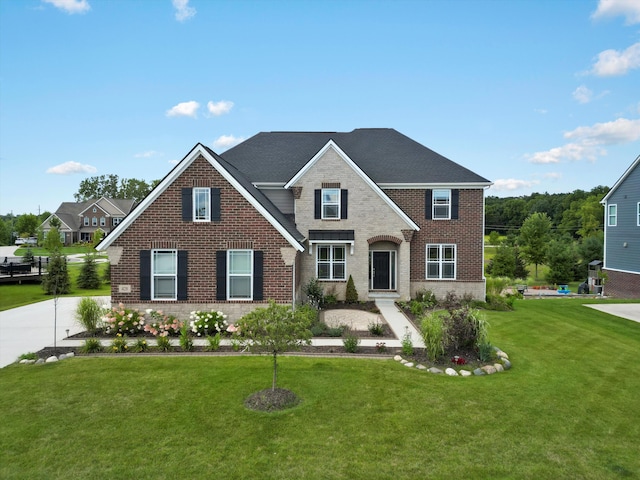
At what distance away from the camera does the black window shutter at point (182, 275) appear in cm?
1330

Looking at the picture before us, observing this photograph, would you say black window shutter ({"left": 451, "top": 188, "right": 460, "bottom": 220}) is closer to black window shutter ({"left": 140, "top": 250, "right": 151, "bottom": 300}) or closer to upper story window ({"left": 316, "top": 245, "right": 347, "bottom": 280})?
upper story window ({"left": 316, "top": 245, "right": 347, "bottom": 280})

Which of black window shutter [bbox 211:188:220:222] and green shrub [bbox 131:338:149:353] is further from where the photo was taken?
black window shutter [bbox 211:188:220:222]

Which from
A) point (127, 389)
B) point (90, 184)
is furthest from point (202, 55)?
point (90, 184)

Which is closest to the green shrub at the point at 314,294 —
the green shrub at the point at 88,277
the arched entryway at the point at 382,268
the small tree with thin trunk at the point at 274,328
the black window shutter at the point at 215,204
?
the arched entryway at the point at 382,268

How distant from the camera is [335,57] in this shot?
2302cm

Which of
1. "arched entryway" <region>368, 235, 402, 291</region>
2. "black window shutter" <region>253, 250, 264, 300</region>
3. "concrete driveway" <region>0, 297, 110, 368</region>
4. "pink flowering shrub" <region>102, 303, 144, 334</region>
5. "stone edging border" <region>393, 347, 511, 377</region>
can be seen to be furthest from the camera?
"arched entryway" <region>368, 235, 402, 291</region>

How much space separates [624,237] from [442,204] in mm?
16344

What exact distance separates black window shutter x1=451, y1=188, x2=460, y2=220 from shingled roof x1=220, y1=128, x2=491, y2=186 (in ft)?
1.74

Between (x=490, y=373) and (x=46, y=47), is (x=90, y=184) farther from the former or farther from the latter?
(x=490, y=373)

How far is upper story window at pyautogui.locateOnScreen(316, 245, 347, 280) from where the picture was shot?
19.5m

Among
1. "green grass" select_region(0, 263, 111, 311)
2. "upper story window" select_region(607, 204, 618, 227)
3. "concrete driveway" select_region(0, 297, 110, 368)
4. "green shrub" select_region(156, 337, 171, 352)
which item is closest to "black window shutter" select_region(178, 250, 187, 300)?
"green shrub" select_region(156, 337, 171, 352)

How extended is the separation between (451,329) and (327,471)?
245 inches

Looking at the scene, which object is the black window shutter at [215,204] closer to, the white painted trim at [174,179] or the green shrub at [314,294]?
the white painted trim at [174,179]

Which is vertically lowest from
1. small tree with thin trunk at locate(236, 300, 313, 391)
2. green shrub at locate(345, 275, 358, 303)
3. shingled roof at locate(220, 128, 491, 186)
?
green shrub at locate(345, 275, 358, 303)
